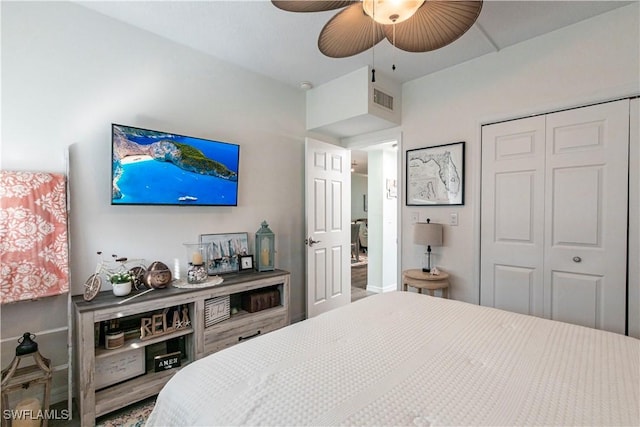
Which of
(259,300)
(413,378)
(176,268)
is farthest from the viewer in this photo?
(259,300)

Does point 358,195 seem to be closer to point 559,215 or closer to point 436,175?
point 436,175

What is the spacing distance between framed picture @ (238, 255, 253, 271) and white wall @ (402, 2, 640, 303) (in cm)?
166

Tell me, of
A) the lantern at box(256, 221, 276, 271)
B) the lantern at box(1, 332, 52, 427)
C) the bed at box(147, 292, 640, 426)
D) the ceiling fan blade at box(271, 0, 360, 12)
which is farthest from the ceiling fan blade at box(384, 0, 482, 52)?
the lantern at box(1, 332, 52, 427)

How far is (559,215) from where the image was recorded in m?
2.32

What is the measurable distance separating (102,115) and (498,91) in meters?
3.24

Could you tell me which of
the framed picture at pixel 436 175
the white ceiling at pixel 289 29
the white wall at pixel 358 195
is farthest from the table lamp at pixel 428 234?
the white wall at pixel 358 195

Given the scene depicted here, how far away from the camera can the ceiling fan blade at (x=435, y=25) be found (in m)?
1.29

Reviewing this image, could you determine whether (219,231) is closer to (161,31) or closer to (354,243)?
(161,31)

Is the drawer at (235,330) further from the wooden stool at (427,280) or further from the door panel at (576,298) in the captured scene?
the door panel at (576,298)

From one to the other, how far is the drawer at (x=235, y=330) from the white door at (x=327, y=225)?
0.63 meters

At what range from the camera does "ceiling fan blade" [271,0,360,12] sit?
4.33ft

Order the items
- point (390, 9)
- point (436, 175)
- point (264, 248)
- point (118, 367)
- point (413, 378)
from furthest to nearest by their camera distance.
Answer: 1. point (436, 175)
2. point (264, 248)
3. point (118, 367)
4. point (390, 9)
5. point (413, 378)

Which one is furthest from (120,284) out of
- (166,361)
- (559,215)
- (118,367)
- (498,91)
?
(498,91)

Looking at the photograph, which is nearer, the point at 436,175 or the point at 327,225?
the point at 436,175
